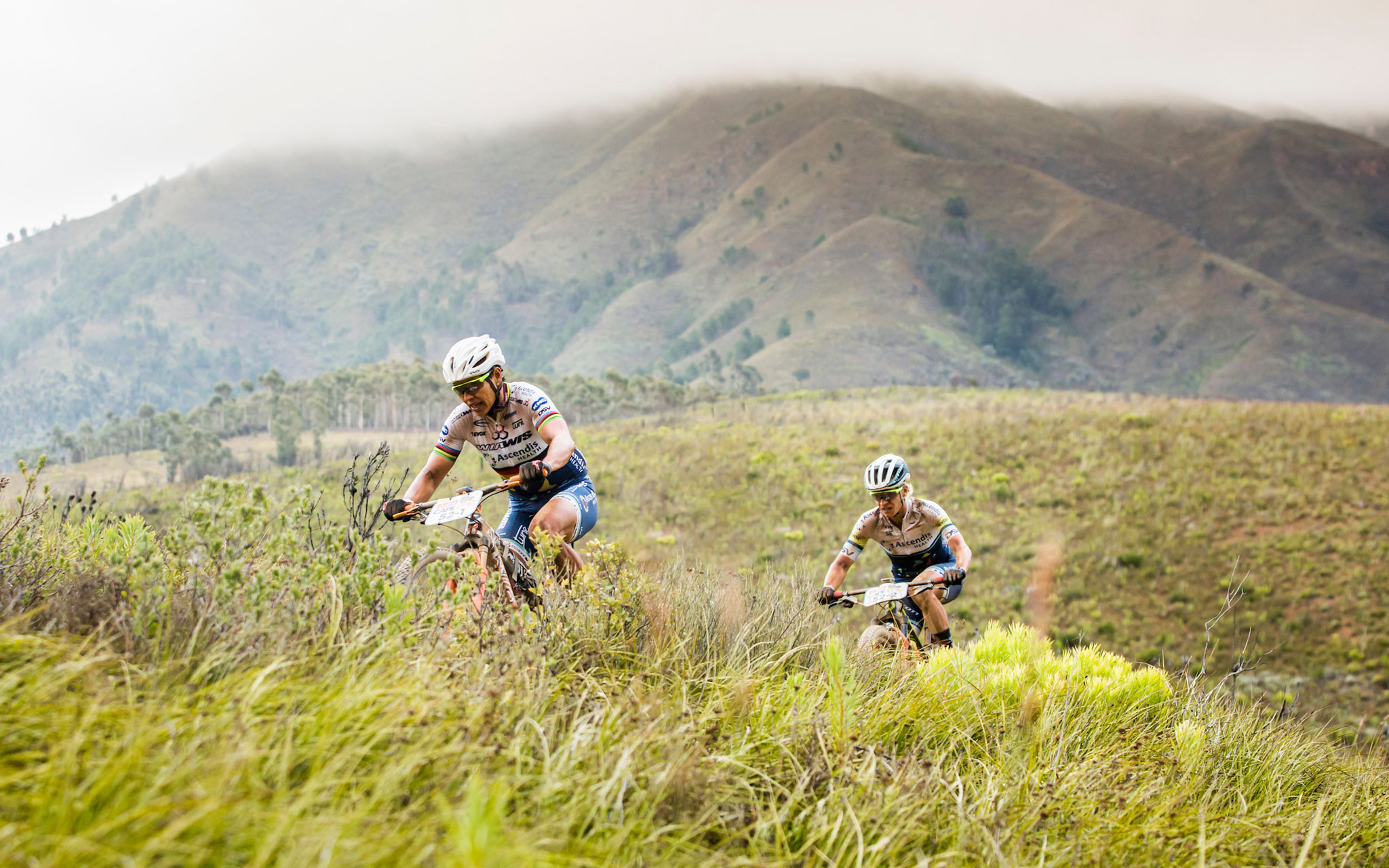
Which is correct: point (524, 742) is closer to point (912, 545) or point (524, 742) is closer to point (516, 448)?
point (516, 448)

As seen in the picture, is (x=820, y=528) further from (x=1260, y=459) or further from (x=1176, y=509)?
(x=1260, y=459)

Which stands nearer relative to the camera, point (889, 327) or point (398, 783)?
point (398, 783)

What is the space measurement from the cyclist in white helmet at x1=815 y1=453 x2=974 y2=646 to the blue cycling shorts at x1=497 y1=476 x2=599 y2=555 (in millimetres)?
1919

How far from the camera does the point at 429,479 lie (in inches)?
255

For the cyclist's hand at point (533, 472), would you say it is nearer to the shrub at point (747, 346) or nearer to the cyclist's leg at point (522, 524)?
the cyclist's leg at point (522, 524)

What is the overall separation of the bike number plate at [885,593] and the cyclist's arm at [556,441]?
2489 millimetres

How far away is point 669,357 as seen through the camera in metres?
178

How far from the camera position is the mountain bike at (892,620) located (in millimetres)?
6984

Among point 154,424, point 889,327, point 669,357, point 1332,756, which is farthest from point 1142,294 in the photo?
point 1332,756

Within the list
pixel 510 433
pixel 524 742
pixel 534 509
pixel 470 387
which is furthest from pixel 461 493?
pixel 524 742

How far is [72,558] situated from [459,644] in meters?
2.38

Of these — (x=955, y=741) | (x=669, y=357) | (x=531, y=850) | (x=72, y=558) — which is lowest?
(x=669, y=357)

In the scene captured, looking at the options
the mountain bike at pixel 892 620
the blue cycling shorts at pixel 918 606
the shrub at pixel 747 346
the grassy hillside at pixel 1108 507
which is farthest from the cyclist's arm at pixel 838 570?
the shrub at pixel 747 346

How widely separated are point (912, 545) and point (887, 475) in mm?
950
